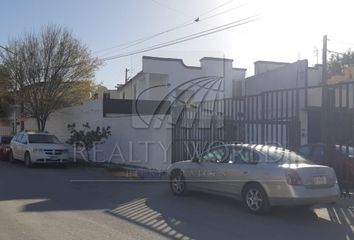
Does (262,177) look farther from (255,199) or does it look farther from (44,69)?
(44,69)

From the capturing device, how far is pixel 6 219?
9625 millimetres

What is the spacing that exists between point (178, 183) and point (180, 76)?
22918 mm

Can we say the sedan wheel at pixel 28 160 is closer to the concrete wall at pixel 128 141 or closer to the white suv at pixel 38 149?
the white suv at pixel 38 149

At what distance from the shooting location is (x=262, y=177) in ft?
34.3

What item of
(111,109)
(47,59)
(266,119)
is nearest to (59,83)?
(47,59)

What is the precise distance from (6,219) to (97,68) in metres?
25.6

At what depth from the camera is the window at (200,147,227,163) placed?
12.0 metres

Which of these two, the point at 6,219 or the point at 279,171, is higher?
the point at 279,171

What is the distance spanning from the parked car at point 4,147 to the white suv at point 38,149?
2329mm

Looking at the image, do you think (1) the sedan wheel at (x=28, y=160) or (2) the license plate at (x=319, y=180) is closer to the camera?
(2) the license plate at (x=319, y=180)

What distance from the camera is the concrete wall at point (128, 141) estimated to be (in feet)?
67.8

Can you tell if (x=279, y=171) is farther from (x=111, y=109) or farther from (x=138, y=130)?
(x=111, y=109)

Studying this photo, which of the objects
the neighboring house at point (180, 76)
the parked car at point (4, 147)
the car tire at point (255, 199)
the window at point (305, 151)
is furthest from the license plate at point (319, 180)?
the neighboring house at point (180, 76)

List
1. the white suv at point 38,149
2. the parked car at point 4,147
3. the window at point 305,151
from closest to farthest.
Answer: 1. the window at point 305,151
2. the white suv at point 38,149
3. the parked car at point 4,147
